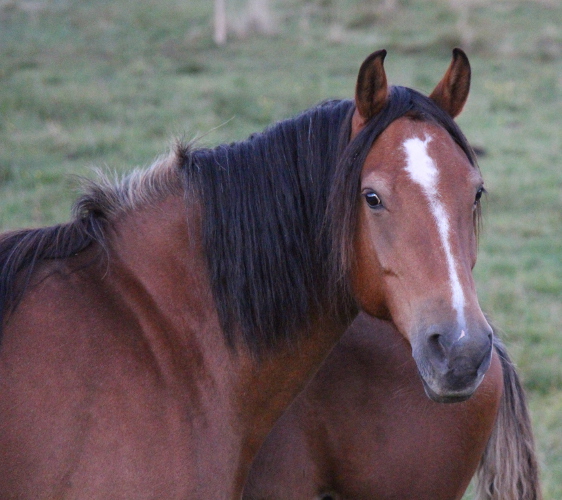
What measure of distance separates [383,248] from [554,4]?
48.6 feet

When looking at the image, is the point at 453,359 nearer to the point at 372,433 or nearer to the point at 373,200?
the point at 373,200

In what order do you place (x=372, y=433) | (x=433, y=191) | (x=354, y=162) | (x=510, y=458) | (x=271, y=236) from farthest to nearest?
(x=510, y=458) → (x=372, y=433) → (x=271, y=236) → (x=354, y=162) → (x=433, y=191)

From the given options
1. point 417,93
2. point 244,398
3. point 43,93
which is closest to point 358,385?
point 244,398

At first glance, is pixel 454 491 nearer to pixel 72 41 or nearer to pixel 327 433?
pixel 327 433

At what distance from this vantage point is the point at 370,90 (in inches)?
86.2

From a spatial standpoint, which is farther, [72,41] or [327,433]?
[72,41]

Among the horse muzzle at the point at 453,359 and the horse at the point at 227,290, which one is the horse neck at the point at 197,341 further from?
the horse muzzle at the point at 453,359

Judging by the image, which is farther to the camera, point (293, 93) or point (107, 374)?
point (293, 93)

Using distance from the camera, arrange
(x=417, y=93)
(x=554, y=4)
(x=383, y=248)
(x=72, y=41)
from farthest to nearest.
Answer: (x=554, y=4) < (x=72, y=41) < (x=417, y=93) < (x=383, y=248)

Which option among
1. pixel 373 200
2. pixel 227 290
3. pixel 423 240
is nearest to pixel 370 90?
pixel 373 200

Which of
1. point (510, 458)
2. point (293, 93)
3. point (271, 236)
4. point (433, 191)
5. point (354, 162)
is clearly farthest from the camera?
point (293, 93)

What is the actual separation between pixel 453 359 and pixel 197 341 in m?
0.77

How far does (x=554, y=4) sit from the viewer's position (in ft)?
49.9

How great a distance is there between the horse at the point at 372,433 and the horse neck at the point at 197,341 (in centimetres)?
24
